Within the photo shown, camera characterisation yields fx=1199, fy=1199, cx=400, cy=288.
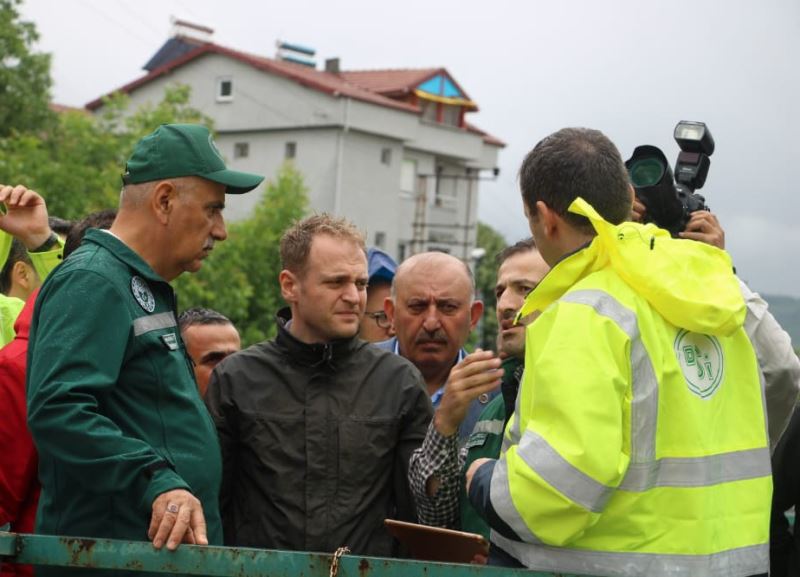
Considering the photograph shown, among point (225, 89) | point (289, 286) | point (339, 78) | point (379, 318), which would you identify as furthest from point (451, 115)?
point (289, 286)

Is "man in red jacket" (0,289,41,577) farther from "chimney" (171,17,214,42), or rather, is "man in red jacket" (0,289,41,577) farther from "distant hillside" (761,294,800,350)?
"chimney" (171,17,214,42)

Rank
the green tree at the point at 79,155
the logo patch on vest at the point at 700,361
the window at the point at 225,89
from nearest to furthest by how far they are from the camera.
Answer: the logo patch on vest at the point at 700,361 < the green tree at the point at 79,155 < the window at the point at 225,89

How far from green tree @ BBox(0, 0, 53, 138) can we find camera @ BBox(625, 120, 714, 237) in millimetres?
30375

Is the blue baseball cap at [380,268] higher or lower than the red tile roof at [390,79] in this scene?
lower

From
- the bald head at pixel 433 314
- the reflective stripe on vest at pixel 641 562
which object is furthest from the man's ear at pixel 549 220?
the bald head at pixel 433 314

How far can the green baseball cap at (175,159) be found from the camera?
3.55 m

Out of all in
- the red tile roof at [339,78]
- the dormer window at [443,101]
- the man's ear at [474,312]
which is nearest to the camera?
the man's ear at [474,312]

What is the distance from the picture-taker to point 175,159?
3.55 meters

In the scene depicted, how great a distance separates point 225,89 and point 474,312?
140 ft

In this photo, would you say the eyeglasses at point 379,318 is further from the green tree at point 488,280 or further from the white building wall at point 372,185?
the white building wall at point 372,185

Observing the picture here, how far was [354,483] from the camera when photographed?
406 cm

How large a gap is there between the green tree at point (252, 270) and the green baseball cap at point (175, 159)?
86.0 feet

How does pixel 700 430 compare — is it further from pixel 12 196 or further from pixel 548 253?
pixel 12 196

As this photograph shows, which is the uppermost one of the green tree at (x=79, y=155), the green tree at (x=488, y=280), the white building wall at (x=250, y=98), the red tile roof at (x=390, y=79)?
the red tile roof at (x=390, y=79)
